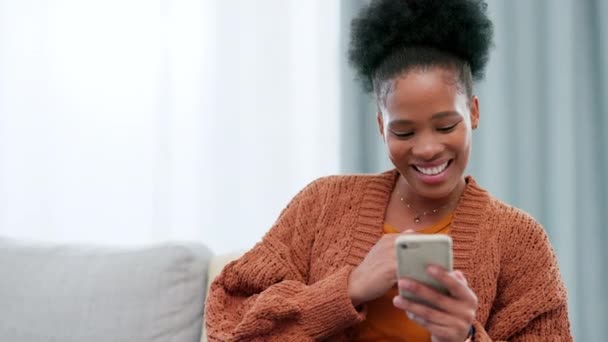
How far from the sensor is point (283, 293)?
1.21 metres

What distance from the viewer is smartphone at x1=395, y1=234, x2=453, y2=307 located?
3.00 feet

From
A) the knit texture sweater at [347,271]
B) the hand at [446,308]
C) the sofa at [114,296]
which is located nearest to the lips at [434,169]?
the knit texture sweater at [347,271]

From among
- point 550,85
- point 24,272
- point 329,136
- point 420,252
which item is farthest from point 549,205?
point 24,272

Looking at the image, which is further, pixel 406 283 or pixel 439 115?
pixel 439 115

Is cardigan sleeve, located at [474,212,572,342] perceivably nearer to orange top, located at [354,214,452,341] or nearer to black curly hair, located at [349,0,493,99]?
orange top, located at [354,214,452,341]

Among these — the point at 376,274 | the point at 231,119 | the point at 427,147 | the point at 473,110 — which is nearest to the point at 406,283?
the point at 376,274

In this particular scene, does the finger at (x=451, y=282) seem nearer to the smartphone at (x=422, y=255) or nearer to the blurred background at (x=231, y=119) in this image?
the smartphone at (x=422, y=255)

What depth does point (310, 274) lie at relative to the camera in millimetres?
1307

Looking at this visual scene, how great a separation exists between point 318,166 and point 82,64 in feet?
2.65

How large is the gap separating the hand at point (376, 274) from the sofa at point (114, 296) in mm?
584

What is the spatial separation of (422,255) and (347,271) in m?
0.27

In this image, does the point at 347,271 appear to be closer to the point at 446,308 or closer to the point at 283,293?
the point at 283,293

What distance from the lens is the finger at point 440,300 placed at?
37.8 inches

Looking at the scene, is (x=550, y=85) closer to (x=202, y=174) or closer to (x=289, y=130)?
(x=289, y=130)
